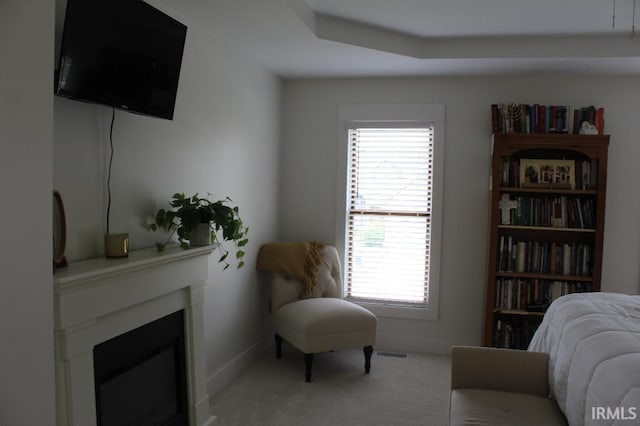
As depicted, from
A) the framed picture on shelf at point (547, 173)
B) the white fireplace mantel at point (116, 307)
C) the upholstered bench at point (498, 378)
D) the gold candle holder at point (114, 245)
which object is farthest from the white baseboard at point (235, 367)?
the framed picture on shelf at point (547, 173)

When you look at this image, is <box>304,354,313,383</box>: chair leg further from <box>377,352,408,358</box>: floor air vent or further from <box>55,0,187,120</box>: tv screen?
<box>55,0,187,120</box>: tv screen

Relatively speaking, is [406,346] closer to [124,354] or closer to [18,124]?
[124,354]

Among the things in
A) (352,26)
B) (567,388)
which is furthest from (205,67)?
(567,388)

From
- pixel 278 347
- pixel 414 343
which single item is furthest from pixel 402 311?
pixel 278 347

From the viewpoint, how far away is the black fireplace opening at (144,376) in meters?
2.09

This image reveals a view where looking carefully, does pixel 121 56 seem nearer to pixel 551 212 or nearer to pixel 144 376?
pixel 144 376

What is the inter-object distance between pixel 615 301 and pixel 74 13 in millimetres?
2731

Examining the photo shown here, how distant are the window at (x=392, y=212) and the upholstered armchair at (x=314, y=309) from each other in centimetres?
35

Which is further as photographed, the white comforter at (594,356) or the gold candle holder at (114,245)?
the gold candle holder at (114,245)

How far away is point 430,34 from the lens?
3449 mm

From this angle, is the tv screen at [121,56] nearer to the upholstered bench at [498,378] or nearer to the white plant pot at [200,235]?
the white plant pot at [200,235]

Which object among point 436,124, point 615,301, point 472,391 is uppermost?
point 436,124

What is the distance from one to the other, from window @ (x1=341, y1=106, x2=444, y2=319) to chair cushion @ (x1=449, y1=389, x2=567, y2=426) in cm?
196

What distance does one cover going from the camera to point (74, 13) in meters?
1.71
